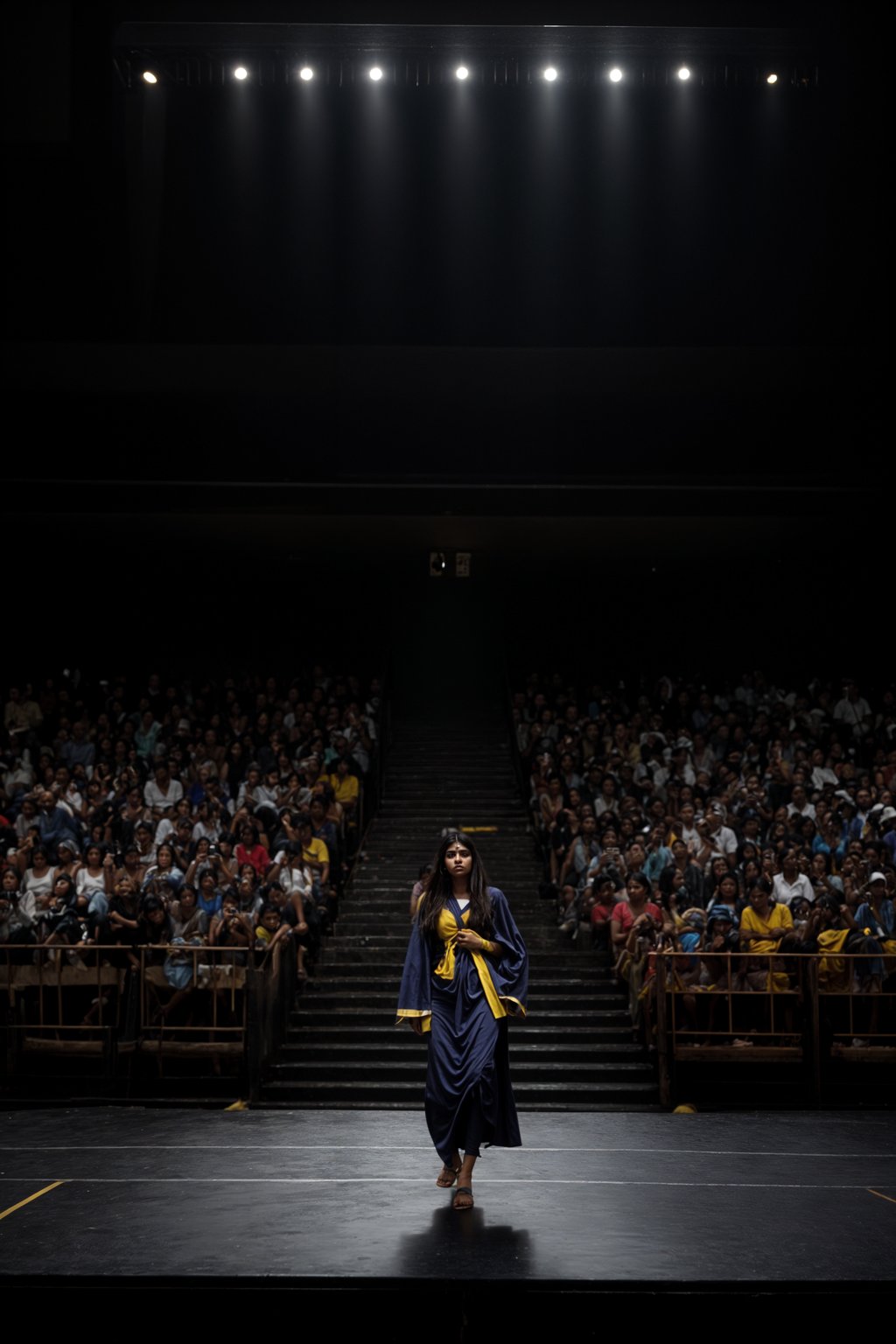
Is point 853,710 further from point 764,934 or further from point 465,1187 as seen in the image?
point 465,1187

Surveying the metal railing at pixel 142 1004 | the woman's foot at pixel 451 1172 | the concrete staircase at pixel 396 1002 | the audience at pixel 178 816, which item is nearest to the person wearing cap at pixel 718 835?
the concrete staircase at pixel 396 1002

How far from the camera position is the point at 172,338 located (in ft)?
56.9

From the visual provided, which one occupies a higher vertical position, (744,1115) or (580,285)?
(580,285)

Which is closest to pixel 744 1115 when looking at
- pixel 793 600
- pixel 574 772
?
pixel 574 772

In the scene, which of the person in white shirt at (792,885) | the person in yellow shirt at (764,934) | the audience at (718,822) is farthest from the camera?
the person in white shirt at (792,885)

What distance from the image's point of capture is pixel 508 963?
673cm

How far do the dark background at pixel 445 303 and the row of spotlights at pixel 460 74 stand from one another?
293 millimetres

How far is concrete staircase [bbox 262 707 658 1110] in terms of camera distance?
10891mm

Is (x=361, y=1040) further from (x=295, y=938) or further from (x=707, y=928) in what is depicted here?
(x=707, y=928)

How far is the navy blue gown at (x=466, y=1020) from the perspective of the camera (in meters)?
6.44

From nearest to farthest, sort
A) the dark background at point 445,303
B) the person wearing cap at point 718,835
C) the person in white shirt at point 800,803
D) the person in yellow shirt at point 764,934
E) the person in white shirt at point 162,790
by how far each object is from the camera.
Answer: the person in yellow shirt at point 764,934, the person wearing cap at point 718,835, the person in white shirt at point 800,803, the person in white shirt at point 162,790, the dark background at point 445,303

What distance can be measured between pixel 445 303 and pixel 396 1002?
30.4 feet

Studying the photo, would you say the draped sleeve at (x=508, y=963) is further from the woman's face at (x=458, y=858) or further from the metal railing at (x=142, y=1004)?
the metal railing at (x=142, y=1004)

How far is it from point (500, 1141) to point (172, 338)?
513 inches
